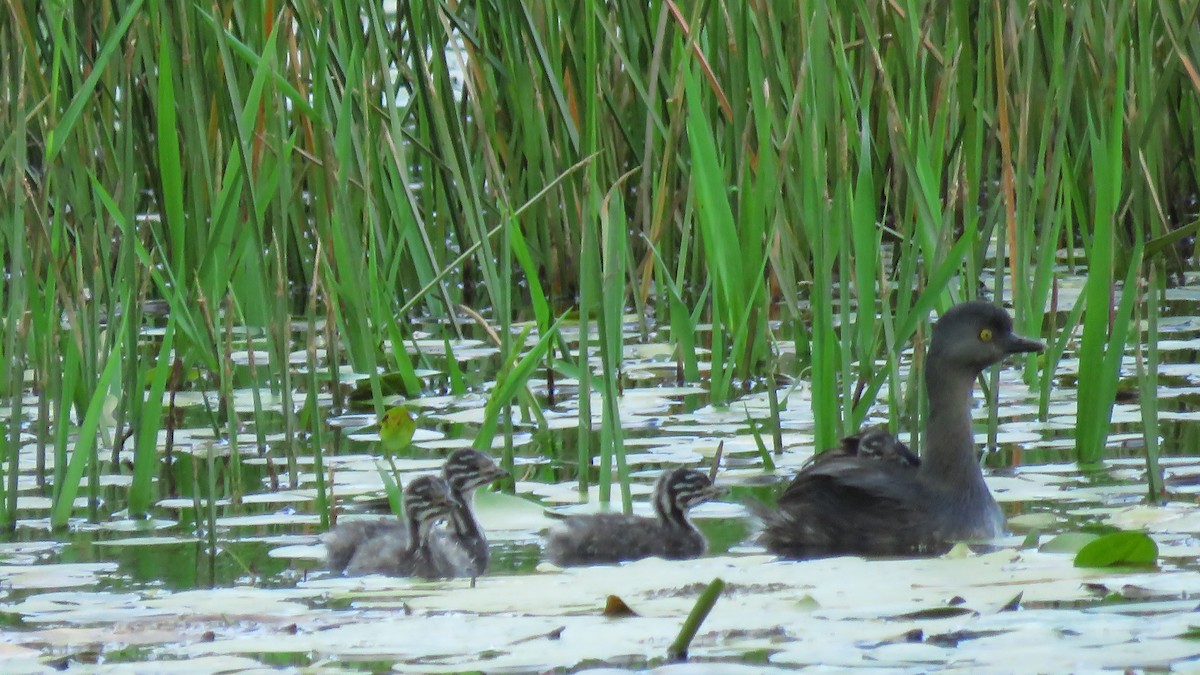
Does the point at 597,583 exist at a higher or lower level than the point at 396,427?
lower

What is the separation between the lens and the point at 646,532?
4.71 m

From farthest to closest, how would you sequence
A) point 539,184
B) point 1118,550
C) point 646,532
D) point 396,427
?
point 539,184, point 396,427, point 646,532, point 1118,550

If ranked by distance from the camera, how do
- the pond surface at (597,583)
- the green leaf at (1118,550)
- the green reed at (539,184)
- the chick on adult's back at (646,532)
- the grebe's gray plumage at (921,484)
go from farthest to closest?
the green reed at (539,184) < the grebe's gray plumage at (921,484) < the chick on adult's back at (646,532) < the green leaf at (1118,550) < the pond surface at (597,583)

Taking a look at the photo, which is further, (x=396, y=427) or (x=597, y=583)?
(x=396, y=427)

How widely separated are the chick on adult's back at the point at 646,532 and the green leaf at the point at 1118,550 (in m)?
0.95

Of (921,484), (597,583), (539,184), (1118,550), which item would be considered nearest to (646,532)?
(597,583)

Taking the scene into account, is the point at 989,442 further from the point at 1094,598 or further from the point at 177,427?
the point at 177,427

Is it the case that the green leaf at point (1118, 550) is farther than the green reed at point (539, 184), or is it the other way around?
the green reed at point (539, 184)

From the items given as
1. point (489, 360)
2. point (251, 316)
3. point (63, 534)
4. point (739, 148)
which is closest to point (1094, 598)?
point (63, 534)

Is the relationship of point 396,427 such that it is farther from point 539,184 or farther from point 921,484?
point 539,184

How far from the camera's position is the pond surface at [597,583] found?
343cm

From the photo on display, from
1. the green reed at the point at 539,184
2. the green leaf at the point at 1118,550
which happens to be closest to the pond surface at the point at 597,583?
the green leaf at the point at 1118,550

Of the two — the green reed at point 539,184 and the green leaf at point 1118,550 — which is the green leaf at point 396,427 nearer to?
the green reed at point 539,184

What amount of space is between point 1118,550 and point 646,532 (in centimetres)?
110
